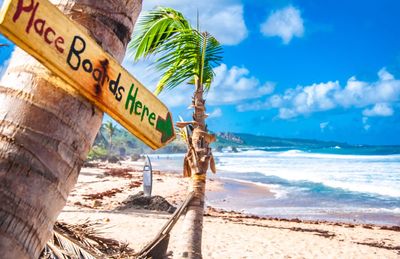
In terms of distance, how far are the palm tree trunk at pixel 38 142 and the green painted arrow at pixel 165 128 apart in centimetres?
22

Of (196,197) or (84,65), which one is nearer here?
(84,65)

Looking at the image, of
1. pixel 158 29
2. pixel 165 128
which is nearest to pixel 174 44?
pixel 158 29

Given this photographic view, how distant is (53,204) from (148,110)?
0.42 meters

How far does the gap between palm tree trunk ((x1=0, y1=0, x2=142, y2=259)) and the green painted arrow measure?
0.22 meters

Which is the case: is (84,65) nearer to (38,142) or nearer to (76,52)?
(76,52)

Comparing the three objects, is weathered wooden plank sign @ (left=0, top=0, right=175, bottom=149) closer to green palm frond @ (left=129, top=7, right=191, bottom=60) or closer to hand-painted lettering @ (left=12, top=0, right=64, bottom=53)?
hand-painted lettering @ (left=12, top=0, right=64, bottom=53)

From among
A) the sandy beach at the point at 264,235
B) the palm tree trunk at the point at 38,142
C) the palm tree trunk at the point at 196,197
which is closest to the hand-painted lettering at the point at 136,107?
the palm tree trunk at the point at 38,142

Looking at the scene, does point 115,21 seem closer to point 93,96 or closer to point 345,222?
point 93,96

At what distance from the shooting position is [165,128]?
1311 millimetres

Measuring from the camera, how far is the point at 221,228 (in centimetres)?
1148

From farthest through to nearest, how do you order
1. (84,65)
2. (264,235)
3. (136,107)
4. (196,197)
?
(264,235) < (196,197) < (136,107) < (84,65)

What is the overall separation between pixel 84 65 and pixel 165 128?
1.25ft

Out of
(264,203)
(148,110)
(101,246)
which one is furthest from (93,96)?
(264,203)

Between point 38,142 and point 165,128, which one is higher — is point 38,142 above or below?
below
